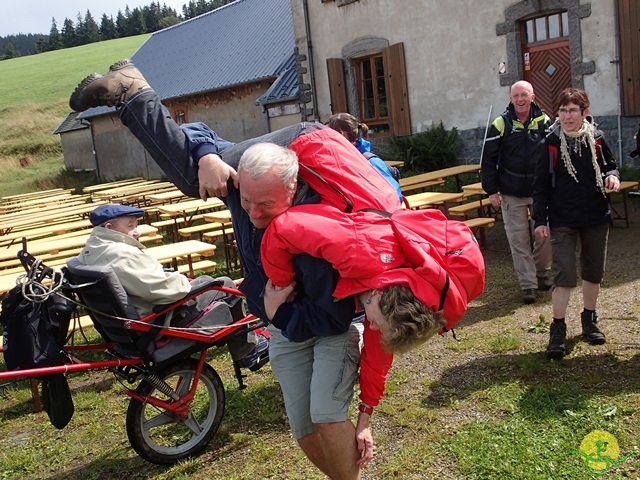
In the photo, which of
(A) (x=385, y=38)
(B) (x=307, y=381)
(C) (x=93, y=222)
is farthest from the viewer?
(A) (x=385, y=38)

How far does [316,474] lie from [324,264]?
1.66m

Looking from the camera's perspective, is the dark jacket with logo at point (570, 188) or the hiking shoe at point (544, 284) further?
the hiking shoe at point (544, 284)

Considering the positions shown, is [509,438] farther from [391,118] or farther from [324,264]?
[391,118]

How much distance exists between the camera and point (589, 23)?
11312mm

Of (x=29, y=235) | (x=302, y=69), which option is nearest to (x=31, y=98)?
(x=302, y=69)

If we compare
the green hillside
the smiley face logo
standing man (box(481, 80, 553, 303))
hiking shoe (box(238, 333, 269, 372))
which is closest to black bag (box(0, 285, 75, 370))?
hiking shoe (box(238, 333, 269, 372))

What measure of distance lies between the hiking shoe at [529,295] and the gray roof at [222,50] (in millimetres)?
14140

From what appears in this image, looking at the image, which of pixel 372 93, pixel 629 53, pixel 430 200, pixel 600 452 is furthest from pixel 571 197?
pixel 372 93

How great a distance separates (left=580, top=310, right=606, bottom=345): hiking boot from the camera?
4742 mm

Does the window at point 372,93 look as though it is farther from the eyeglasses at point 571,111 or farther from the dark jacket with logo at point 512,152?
the eyeglasses at point 571,111

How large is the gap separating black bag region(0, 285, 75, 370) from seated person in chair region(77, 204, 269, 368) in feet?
1.21

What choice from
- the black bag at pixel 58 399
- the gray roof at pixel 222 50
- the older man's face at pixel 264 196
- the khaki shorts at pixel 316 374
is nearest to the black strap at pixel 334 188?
the older man's face at pixel 264 196

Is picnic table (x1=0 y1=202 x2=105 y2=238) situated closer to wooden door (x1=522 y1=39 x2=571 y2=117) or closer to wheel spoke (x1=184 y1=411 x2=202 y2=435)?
wheel spoke (x1=184 y1=411 x2=202 y2=435)

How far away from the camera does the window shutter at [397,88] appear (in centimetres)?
1486
